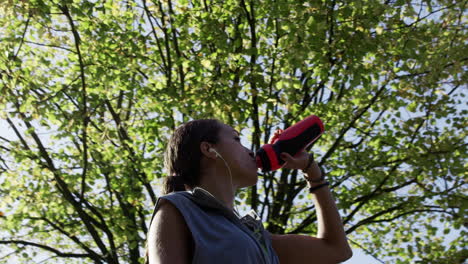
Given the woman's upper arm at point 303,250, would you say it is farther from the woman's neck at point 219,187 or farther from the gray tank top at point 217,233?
the woman's neck at point 219,187

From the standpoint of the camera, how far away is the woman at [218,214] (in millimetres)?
1941

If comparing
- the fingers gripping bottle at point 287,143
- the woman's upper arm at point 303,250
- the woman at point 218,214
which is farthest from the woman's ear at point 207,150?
the woman's upper arm at point 303,250

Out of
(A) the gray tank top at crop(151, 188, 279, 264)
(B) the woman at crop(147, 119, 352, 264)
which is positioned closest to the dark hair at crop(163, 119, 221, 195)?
(B) the woman at crop(147, 119, 352, 264)

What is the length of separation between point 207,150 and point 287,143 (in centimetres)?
44

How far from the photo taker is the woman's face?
7.97ft

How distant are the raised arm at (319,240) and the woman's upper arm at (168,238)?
688 millimetres

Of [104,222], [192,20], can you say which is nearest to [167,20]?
[192,20]

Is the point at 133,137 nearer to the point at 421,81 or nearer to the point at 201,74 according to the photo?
the point at 201,74

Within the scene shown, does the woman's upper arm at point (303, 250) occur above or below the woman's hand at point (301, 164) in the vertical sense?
below

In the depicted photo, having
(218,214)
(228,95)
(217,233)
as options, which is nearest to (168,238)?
(217,233)

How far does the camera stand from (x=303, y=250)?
2553mm

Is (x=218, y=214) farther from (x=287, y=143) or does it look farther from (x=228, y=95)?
(x=228, y=95)

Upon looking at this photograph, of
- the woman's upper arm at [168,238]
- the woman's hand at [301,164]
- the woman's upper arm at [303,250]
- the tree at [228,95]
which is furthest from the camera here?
the tree at [228,95]

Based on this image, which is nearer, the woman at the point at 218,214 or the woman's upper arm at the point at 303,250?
the woman at the point at 218,214
